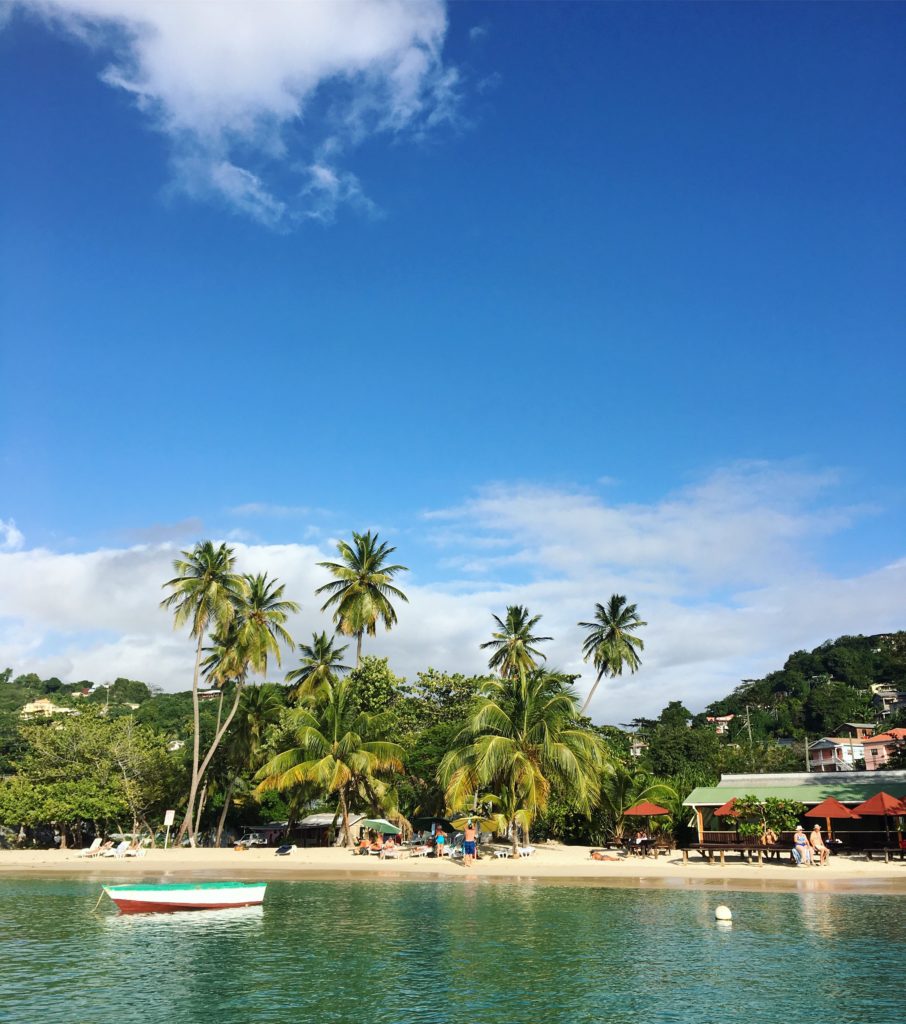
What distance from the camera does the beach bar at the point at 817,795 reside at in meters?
35.2

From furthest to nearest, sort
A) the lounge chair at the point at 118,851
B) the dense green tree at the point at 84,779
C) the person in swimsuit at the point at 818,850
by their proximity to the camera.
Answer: the dense green tree at the point at 84,779 < the lounge chair at the point at 118,851 < the person in swimsuit at the point at 818,850

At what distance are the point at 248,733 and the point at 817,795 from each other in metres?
38.1

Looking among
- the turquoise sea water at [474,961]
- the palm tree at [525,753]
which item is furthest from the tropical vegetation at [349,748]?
the turquoise sea water at [474,961]

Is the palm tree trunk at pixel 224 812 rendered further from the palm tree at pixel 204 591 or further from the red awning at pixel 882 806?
the red awning at pixel 882 806

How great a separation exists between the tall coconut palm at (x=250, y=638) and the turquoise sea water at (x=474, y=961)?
1060 inches

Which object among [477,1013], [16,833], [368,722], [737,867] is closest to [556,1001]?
[477,1013]

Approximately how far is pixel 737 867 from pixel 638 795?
9.11 metres

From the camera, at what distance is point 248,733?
58562 millimetres

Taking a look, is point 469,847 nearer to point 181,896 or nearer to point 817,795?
point 817,795

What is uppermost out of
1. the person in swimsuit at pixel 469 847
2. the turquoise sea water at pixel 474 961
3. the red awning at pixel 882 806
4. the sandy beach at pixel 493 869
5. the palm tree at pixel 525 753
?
the palm tree at pixel 525 753

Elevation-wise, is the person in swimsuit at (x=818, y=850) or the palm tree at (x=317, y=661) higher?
the palm tree at (x=317, y=661)

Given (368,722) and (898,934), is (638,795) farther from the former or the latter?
(898,934)

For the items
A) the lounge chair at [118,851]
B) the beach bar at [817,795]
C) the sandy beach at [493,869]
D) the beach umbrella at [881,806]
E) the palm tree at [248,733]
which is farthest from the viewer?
the palm tree at [248,733]

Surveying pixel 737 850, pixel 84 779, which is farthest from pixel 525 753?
pixel 84 779
